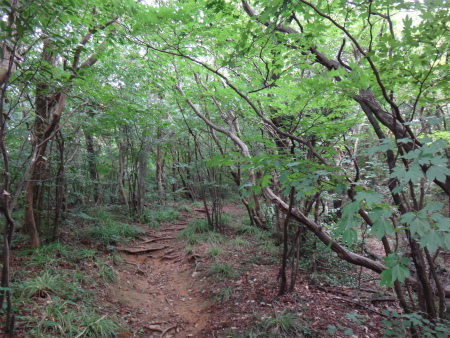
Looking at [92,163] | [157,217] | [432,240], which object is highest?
[92,163]

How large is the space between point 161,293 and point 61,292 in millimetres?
1770

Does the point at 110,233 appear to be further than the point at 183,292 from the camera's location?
Yes

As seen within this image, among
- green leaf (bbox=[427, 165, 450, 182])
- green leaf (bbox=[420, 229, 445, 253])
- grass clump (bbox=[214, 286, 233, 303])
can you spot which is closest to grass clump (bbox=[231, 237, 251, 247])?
grass clump (bbox=[214, 286, 233, 303])

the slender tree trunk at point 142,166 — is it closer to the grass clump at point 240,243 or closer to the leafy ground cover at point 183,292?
the leafy ground cover at point 183,292

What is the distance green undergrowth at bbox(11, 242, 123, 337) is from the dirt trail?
1.25 ft

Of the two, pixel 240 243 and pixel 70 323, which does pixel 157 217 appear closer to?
pixel 240 243

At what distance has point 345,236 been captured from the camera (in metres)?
1.44

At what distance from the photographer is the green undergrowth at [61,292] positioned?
8.79ft

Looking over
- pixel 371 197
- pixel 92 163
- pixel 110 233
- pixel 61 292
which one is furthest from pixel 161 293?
pixel 92 163

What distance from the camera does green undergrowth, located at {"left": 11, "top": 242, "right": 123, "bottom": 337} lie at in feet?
8.79

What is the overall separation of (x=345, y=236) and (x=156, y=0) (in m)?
6.04

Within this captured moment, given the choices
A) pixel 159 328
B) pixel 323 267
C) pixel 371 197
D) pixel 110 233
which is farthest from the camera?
pixel 110 233

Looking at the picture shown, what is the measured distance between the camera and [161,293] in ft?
14.7

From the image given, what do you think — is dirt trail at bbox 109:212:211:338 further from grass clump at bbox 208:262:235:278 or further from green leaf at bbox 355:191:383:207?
green leaf at bbox 355:191:383:207
